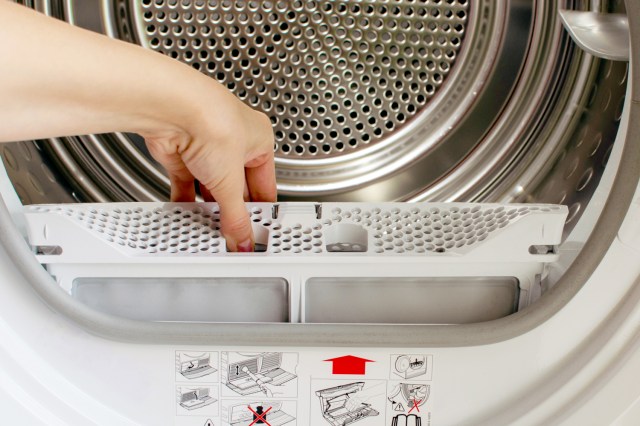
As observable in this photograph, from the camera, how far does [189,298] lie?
0.67 m

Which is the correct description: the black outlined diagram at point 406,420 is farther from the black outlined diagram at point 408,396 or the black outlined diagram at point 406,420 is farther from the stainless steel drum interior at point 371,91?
the stainless steel drum interior at point 371,91

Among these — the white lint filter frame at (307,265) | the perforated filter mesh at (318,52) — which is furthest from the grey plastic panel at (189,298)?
the perforated filter mesh at (318,52)

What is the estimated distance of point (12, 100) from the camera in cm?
48

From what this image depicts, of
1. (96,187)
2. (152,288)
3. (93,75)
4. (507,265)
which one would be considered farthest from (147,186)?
(507,265)

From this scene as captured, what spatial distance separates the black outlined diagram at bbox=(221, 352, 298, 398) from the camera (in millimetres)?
647

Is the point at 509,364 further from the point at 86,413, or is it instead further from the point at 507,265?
the point at 86,413

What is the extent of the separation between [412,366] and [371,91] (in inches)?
17.3

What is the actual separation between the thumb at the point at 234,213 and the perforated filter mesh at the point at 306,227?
0.6 inches

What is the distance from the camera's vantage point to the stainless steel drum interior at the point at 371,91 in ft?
2.86

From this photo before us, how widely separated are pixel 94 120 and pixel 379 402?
404 mm

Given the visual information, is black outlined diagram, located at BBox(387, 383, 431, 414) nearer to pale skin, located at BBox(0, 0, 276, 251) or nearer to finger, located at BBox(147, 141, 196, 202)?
pale skin, located at BBox(0, 0, 276, 251)

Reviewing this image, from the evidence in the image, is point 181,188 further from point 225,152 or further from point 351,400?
point 351,400

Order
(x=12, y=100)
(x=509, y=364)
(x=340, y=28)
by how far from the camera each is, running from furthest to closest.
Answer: (x=340, y=28) → (x=509, y=364) → (x=12, y=100)

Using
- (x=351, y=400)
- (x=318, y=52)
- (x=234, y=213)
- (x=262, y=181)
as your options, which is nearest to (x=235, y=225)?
(x=234, y=213)
